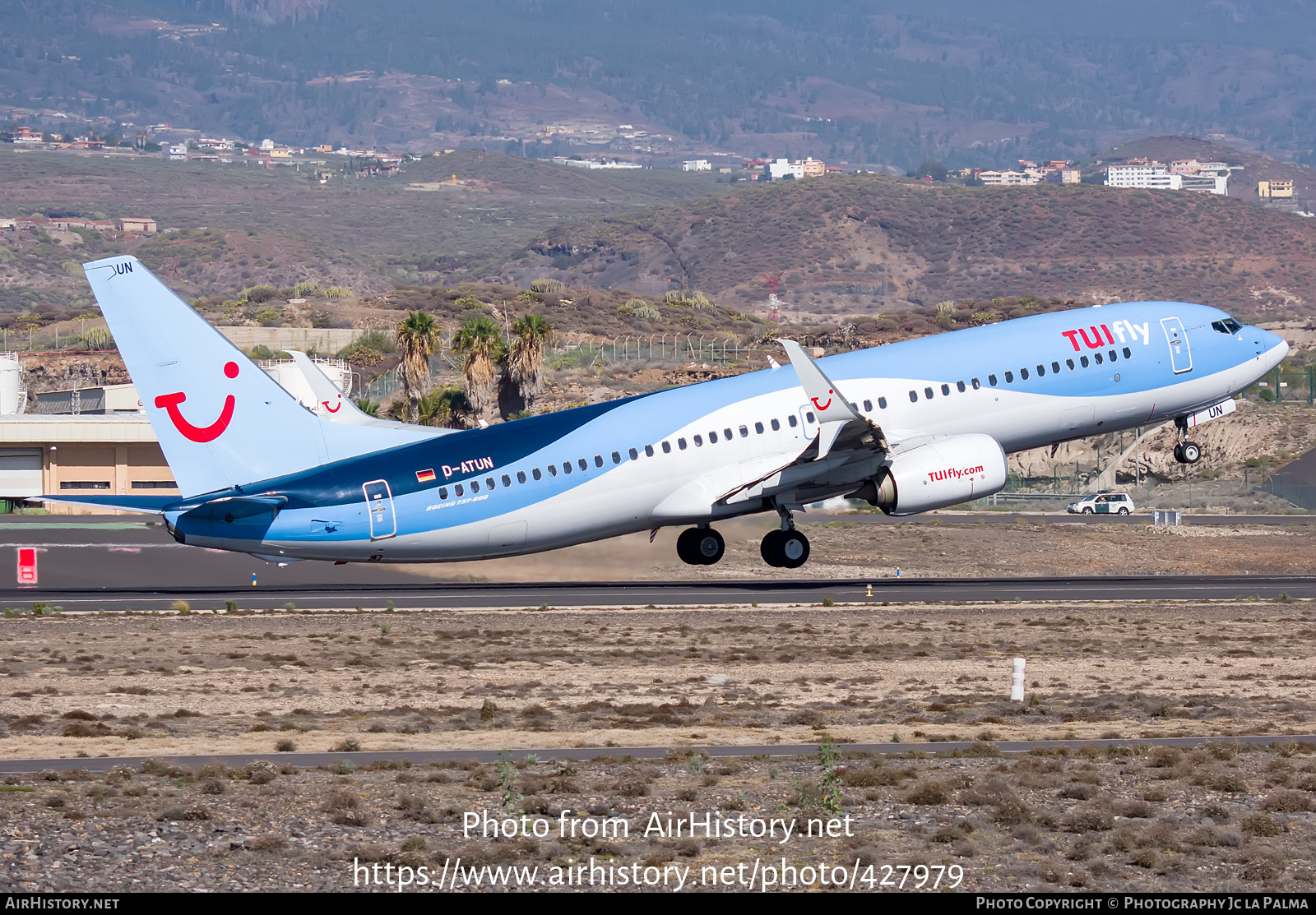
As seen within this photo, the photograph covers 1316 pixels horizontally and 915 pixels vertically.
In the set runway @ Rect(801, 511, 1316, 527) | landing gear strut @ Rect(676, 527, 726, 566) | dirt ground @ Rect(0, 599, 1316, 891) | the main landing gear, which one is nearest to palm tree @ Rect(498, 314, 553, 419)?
runway @ Rect(801, 511, 1316, 527)

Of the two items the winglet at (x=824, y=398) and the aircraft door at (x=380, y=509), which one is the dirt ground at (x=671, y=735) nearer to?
the aircraft door at (x=380, y=509)

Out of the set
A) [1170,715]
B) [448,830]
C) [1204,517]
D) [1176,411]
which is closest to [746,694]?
[1170,715]

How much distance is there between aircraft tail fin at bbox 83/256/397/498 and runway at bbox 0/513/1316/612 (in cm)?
679

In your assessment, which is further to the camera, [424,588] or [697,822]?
[424,588]

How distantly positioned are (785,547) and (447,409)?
2347 inches

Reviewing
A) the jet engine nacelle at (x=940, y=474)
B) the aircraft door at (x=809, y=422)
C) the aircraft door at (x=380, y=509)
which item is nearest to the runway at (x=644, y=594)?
the jet engine nacelle at (x=940, y=474)

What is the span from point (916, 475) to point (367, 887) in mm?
30244

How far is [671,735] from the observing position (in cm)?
2916

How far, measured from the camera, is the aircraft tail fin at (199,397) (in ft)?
125

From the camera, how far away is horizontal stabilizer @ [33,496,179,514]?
1542 inches

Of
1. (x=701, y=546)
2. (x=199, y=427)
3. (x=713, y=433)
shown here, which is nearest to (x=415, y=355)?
(x=701, y=546)

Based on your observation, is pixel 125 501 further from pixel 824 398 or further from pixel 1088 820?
pixel 1088 820

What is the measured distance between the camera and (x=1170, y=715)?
104 ft

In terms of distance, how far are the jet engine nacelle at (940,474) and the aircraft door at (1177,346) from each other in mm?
7091
